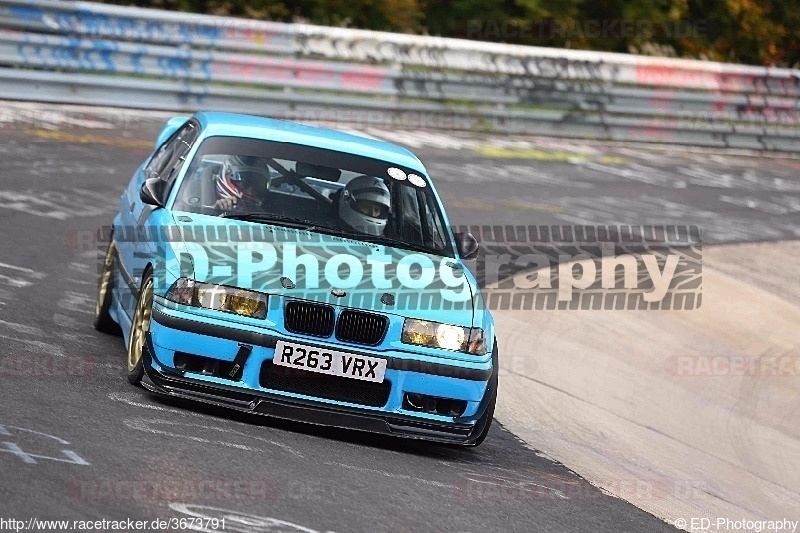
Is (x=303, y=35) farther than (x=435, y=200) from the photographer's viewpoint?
Yes

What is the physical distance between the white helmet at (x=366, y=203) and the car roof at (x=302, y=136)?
278 millimetres

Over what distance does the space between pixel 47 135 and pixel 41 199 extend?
311 cm

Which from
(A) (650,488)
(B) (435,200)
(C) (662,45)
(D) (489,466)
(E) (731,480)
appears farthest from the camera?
(C) (662,45)

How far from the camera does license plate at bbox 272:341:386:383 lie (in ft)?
22.0

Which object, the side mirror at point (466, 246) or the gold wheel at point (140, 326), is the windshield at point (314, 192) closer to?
the side mirror at point (466, 246)

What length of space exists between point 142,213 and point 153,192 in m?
0.41

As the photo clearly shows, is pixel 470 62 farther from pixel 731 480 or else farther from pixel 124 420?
pixel 124 420

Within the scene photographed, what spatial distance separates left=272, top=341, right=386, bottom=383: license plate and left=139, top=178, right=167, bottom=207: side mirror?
1.50 metres

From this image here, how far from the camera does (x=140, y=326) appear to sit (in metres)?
7.26

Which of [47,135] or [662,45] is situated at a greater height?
[662,45]

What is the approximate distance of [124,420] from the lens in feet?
21.5

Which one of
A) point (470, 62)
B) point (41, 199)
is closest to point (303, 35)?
point (470, 62)

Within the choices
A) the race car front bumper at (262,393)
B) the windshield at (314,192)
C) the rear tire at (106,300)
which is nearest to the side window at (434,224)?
the windshield at (314,192)

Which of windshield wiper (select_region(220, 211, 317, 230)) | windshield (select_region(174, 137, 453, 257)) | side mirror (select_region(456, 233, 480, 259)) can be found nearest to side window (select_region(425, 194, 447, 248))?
windshield (select_region(174, 137, 453, 257))
